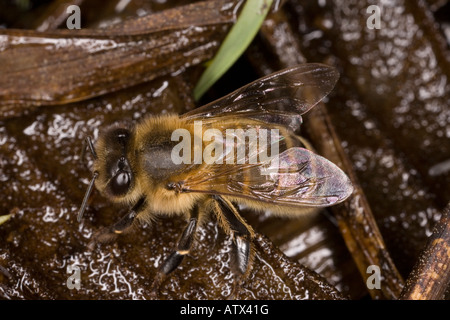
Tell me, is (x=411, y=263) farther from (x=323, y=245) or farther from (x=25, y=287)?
(x=25, y=287)

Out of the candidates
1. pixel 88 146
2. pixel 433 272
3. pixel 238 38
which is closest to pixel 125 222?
pixel 88 146

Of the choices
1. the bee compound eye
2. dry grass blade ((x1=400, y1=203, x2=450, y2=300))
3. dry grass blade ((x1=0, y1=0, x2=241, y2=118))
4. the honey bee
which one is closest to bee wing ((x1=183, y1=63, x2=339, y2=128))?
the honey bee

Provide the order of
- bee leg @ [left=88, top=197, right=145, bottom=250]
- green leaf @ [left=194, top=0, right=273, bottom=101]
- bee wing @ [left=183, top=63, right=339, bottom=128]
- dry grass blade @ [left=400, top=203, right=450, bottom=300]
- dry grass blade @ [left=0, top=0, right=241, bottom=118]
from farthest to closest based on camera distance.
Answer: green leaf @ [left=194, top=0, right=273, bottom=101]
dry grass blade @ [left=0, top=0, right=241, bottom=118]
bee wing @ [left=183, top=63, right=339, bottom=128]
bee leg @ [left=88, top=197, right=145, bottom=250]
dry grass blade @ [left=400, top=203, right=450, bottom=300]

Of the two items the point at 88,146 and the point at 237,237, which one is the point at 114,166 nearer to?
the point at 88,146

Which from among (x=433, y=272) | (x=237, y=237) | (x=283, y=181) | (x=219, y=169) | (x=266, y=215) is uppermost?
(x=219, y=169)

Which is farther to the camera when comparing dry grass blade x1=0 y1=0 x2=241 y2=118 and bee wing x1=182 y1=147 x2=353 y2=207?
dry grass blade x1=0 y1=0 x2=241 y2=118

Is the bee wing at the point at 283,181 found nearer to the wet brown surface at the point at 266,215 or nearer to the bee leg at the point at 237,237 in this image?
the bee leg at the point at 237,237

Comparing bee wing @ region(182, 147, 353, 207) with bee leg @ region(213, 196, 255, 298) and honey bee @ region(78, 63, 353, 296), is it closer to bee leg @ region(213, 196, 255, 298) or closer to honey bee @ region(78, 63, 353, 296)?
honey bee @ region(78, 63, 353, 296)
